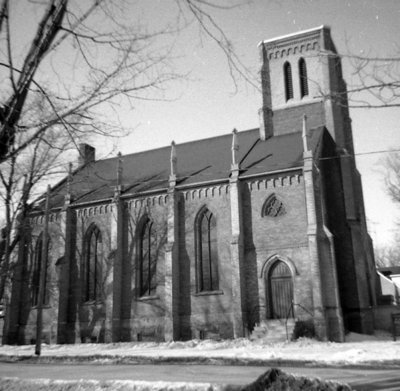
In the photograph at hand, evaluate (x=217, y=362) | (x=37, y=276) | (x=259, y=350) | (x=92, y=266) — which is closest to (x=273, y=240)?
(x=259, y=350)

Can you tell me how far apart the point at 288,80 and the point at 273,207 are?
1044 cm

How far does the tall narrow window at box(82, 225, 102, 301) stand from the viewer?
27.7 m

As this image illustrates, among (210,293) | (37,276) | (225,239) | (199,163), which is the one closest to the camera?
(210,293)

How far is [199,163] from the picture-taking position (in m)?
28.0

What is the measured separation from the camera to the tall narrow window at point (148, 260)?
→ 2623 cm

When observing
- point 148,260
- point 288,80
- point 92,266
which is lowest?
point 92,266

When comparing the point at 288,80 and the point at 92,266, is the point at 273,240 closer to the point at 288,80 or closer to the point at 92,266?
the point at 92,266

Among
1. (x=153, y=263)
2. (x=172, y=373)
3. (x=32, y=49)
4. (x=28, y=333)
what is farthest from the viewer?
(x=28, y=333)

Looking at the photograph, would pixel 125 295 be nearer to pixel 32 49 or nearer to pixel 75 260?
pixel 75 260

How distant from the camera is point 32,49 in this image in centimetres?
393

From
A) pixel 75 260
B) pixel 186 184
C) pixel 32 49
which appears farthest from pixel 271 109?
pixel 32 49

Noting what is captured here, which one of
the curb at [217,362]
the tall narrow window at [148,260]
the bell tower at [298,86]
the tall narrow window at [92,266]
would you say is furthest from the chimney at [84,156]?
the bell tower at [298,86]

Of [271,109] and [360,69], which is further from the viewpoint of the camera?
[271,109]

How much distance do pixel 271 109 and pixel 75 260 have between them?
51.2 ft
